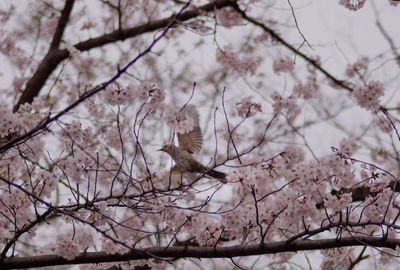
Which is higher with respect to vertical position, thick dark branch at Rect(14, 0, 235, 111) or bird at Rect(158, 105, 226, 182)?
thick dark branch at Rect(14, 0, 235, 111)

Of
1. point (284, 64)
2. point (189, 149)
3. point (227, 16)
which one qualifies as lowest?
point (189, 149)

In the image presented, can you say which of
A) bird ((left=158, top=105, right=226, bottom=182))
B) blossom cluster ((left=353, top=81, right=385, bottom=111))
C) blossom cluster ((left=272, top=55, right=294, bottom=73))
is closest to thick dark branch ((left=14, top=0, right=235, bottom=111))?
blossom cluster ((left=272, top=55, right=294, bottom=73))

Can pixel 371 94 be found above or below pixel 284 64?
below

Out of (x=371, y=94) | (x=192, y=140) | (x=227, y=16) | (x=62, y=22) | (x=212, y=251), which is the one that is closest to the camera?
(x=212, y=251)

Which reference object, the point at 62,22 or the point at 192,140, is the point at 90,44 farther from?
the point at 192,140

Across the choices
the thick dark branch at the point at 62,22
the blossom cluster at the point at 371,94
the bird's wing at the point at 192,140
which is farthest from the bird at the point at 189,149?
the thick dark branch at the point at 62,22

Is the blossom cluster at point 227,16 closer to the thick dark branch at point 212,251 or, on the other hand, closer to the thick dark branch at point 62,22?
the thick dark branch at point 62,22

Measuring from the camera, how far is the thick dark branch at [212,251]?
9.85 ft

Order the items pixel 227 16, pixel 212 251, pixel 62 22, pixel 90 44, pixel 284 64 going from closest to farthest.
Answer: pixel 212 251 → pixel 62 22 → pixel 90 44 → pixel 284 64 → pixel 227 16

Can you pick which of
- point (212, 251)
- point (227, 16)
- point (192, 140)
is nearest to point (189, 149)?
point (192, 140)

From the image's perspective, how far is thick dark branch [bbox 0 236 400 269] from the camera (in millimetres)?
3003

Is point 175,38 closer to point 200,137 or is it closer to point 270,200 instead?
point 200,137

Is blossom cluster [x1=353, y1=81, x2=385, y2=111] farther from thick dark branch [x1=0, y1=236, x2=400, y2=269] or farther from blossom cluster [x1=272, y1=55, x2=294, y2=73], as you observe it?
blossom cluster [x1=272, y1=55, x2=294, y2=73]

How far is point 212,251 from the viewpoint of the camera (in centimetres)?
322
